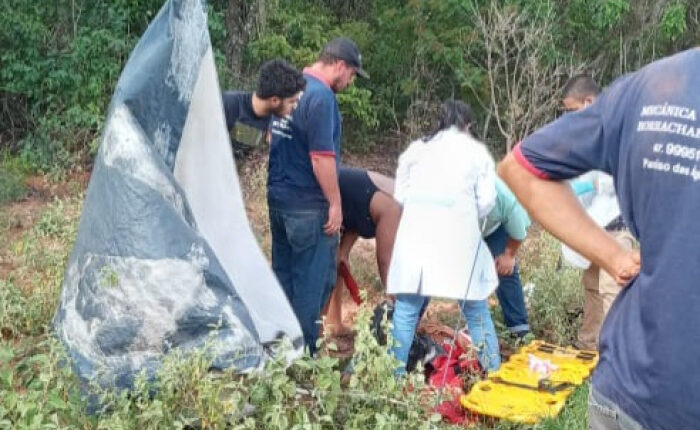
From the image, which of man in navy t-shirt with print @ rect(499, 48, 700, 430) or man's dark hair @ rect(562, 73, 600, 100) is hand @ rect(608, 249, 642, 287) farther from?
man's dark hair @ rect(562, 73, 600, 100)

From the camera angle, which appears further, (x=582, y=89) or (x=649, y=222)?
(x=582, y=89)

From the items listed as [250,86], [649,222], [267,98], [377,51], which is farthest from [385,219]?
[377,51]

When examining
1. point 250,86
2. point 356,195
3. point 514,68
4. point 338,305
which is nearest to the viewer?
point 356,195

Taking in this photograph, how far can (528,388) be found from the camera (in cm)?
417

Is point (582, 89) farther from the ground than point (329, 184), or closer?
farther from the ground

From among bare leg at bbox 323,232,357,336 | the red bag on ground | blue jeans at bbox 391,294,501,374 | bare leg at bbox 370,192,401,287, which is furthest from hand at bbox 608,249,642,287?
bare leg at bbox 323,232,357,336

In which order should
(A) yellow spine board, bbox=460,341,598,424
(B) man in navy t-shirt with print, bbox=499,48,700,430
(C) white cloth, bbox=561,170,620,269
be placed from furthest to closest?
(C) white cloth, bbox=561,170,620,269 < (A) yellow spine board, bbox=460,341,598,424 < (B) man in navy t-shirt with print, bbox=499,48,700,430

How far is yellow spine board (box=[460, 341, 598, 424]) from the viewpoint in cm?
394

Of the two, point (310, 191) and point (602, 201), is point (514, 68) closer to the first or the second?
point (602, 201)

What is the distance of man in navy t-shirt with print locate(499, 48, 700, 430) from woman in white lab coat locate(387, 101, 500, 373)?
2412mm

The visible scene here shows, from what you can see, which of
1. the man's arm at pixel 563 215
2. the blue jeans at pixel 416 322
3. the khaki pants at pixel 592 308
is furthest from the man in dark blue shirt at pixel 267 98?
the man's arm at pixel 563 215

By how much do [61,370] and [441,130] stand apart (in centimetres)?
213

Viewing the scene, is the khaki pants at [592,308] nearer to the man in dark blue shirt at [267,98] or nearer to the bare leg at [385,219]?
the bare leg at [385,219]

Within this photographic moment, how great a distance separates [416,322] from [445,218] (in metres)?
0.57
